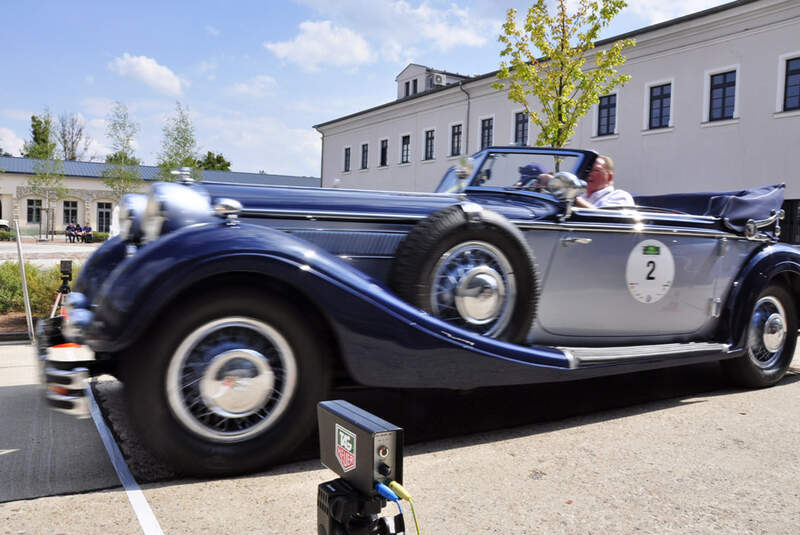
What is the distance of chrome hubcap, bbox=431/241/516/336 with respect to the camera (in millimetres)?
3506

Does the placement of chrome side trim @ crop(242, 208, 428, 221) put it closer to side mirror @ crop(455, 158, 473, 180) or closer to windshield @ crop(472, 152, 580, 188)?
side mirror @ crop(455, 158, 473, 180)

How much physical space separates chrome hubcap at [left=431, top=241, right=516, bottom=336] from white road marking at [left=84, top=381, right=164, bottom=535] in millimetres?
1633

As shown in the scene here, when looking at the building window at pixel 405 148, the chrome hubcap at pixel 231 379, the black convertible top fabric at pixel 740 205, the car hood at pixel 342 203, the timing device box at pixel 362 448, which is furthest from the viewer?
the building window at pixel 405 148

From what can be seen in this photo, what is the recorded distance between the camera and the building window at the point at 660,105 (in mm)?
21297

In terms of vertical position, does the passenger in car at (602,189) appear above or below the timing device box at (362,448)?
above

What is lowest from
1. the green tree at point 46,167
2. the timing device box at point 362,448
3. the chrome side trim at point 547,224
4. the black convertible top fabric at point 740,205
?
the timing device box at point 362,448

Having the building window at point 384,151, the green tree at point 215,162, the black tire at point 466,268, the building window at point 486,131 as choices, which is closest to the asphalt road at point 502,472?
the black tire at point 466,268

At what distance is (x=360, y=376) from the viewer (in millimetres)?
3064

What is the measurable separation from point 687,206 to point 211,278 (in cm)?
447

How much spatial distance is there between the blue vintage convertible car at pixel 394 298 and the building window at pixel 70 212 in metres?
53.7

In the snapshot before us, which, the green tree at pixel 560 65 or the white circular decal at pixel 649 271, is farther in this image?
the green tree at pixel 560 65

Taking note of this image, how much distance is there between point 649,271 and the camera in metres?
4.38

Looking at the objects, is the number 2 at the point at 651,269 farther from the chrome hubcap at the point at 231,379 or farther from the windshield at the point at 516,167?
the chrome hubcap at the point at 231,379

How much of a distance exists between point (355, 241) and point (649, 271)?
205 cm
